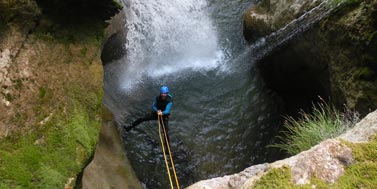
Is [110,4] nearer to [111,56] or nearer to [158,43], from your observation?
[111,56]

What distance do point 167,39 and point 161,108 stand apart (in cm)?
342

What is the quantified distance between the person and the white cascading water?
147 cm

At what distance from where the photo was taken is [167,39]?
11.3m

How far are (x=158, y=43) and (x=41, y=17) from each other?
17.6ft

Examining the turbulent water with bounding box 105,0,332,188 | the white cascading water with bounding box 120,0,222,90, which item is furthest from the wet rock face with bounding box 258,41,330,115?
the white cascading water with bounding box 120,0,222,90

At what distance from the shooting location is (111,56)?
991 cm

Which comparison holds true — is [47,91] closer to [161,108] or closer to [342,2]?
[161,108]

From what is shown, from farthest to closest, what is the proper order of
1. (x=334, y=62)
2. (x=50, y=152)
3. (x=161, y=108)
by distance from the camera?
(x=161, y=108)
(x=334, y=62)
(x=50, y=152)

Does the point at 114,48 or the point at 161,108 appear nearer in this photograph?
the point at 161,108

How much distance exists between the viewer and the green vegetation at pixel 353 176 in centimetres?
327

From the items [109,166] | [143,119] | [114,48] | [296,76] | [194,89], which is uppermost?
[114,48]

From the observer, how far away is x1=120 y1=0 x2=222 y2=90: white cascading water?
1045 cm

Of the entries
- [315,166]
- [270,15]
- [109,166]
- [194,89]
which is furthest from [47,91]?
[270,15]

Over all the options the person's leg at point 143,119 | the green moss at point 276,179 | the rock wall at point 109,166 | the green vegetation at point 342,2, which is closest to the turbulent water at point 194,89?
the person's leg at point 143,119
